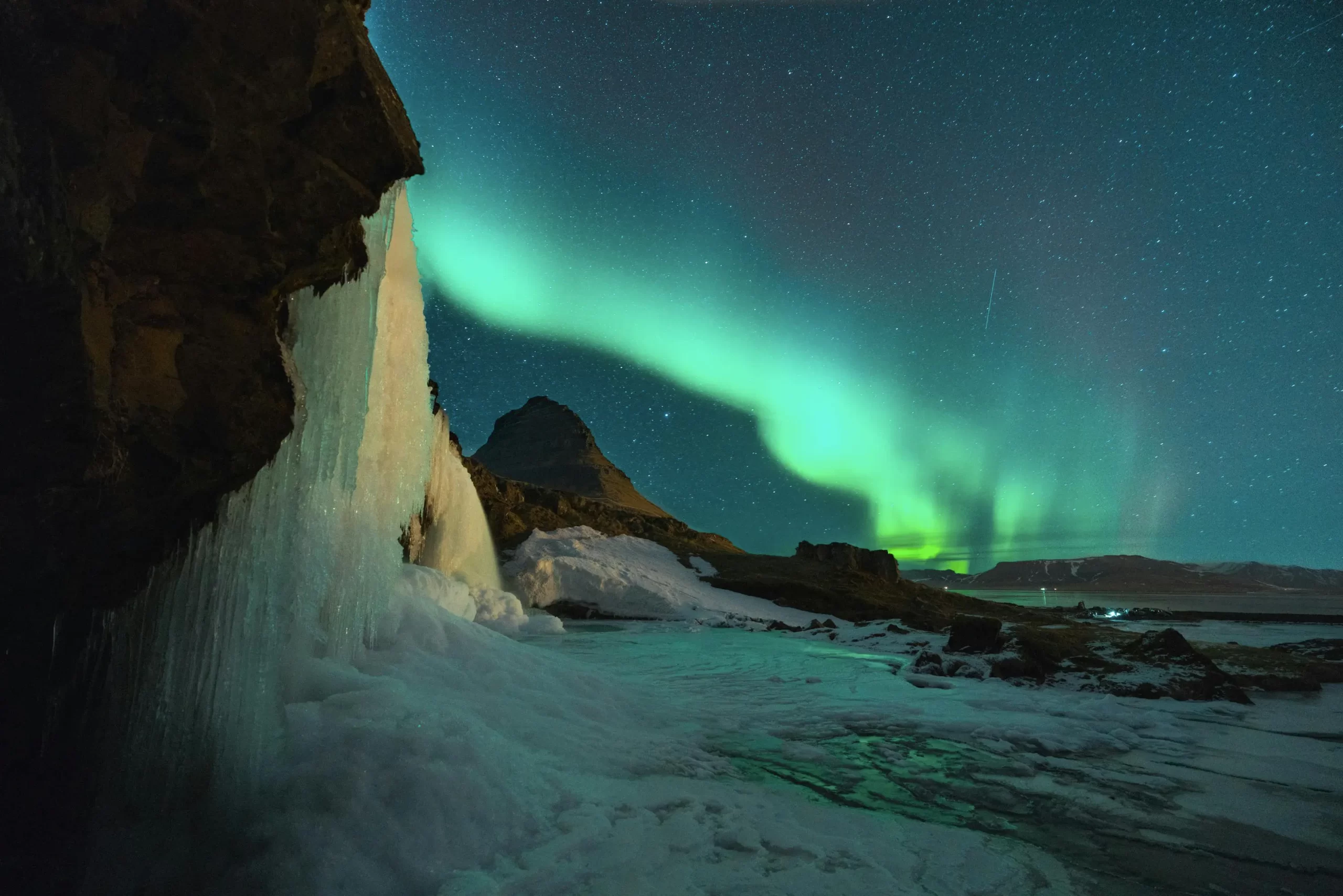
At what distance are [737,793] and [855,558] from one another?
31589mm

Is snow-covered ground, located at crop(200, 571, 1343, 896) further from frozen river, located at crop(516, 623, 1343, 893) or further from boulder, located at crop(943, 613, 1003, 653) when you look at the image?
boulder, located at crop(943, 613, 1003, 653)

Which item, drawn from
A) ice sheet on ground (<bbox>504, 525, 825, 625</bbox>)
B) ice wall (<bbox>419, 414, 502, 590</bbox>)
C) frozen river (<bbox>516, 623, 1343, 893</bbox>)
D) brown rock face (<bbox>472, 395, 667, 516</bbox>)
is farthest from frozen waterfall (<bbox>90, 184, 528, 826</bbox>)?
brown rock face (<bbox>472, 395, 667, 516</bbox>)

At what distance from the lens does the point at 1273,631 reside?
95.9 ft

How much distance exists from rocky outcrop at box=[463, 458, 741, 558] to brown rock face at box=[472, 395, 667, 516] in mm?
31152

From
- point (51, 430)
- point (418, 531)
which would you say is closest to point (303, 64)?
point (51, 430)

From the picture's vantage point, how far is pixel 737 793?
452 centimetres

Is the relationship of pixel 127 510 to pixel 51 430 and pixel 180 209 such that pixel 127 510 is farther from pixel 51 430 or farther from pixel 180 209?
pixel 180 209

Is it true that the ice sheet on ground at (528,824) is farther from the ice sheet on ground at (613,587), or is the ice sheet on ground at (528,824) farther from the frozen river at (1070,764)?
the ice sheet on ground at (613,587)

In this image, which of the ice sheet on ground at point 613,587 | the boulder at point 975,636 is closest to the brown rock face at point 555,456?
the ice sheet on ground at point 613,587

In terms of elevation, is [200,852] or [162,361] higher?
[162,361]

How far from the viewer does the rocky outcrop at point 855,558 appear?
34.0 metres

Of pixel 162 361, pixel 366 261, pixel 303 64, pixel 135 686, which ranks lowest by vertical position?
pixel 135 686

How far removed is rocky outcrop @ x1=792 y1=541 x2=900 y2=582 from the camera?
112ft

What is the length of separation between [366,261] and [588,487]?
68730 mm
